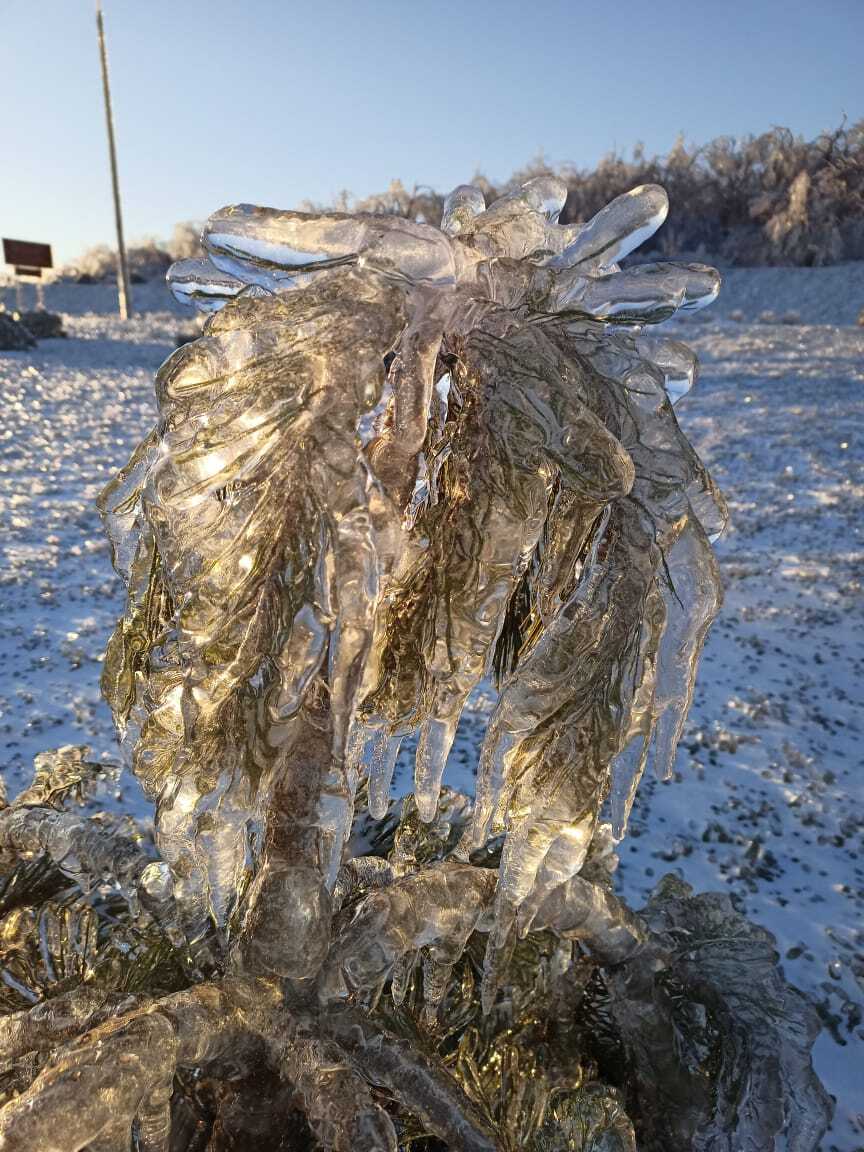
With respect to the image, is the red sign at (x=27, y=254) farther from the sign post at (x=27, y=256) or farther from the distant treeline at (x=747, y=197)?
the distant treeline at (x=747, y=197)

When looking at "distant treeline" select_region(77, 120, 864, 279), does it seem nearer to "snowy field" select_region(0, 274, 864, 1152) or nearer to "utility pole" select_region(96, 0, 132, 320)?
"utility pole" select_region(96, 0, 132, 320)

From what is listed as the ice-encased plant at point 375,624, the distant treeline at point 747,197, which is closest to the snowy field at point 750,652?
the ice-encased plant at point 375,624

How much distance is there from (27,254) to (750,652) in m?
13.7

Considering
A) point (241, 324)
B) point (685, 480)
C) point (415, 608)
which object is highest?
point (241, 324)

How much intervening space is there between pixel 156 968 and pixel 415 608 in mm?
817

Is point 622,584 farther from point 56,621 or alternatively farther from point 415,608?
point 56,621

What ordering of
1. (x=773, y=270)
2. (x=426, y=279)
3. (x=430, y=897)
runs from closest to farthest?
(x=426, y=279), (x=430, y=897), (x=773, y=270)

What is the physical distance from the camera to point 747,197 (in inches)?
565

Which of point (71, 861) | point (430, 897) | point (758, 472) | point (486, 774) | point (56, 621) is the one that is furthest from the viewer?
point (758, 472)

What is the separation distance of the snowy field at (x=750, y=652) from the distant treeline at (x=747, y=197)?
576cm

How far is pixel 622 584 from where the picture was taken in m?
0.91

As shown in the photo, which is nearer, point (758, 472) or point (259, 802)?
point (259, 802)

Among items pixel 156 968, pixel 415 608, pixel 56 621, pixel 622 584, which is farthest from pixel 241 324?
pixel 56 621

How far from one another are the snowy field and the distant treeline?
5762 millimetres
